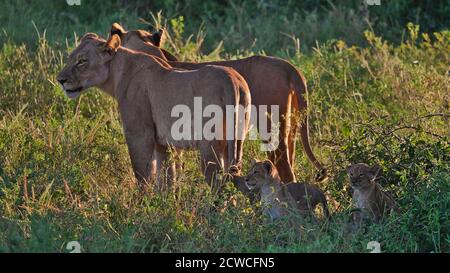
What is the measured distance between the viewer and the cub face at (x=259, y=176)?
7168mm

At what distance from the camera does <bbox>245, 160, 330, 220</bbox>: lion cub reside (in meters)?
6.87

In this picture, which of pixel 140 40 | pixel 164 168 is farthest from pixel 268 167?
pixel 140 40

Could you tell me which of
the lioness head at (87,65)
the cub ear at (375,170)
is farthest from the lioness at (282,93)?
the cub ear at (375,170)

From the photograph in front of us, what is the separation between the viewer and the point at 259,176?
7176 mm

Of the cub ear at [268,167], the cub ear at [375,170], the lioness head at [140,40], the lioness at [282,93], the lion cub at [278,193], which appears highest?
the lioness head at [140,40]

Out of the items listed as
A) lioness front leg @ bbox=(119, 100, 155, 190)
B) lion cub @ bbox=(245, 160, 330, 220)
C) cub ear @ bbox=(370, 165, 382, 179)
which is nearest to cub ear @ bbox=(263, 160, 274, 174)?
lion cub @ bbox=(245, 160, 330, 220)

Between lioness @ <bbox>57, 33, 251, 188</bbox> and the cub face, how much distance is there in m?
0.21

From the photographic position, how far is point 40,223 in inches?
253

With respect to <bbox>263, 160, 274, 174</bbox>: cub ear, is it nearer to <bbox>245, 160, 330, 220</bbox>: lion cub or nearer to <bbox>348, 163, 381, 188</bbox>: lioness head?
<bbox>245, 160, 330, 220</bbox>: lion cub

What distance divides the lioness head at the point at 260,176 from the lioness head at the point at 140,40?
166cm

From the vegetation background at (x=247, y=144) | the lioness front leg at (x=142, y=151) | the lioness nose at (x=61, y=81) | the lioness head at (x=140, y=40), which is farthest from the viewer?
the lioness head at (x=140, y=40)

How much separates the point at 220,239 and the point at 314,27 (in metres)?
5.90

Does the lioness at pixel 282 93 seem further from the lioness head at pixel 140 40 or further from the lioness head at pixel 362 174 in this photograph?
the lioness head at pixel 362 174

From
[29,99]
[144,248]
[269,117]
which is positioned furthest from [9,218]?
[29,99]
